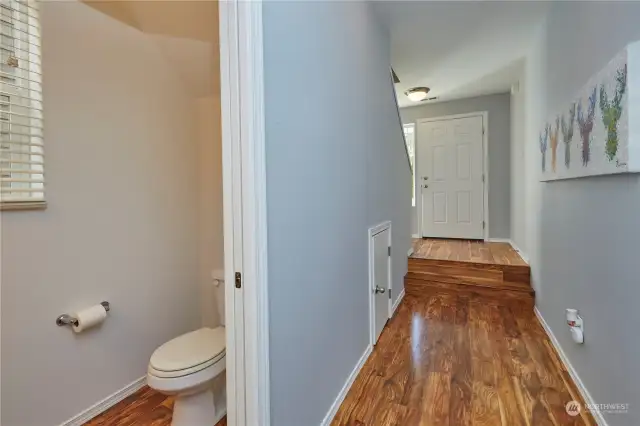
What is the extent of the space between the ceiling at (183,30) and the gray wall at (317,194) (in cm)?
75

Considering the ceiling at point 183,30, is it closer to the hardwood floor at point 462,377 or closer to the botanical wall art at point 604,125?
the botanical wall art at point 604,125

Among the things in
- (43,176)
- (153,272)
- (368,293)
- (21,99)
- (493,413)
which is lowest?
(493,413)

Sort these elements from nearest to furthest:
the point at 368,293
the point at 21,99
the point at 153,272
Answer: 1. the point at 21,99
2. the point at 153,272
3. the point at 368,293

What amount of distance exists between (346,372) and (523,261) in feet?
8.45

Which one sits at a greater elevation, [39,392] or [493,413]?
[39,392]

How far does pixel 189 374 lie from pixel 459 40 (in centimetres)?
339

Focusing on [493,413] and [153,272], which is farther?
[153,272]

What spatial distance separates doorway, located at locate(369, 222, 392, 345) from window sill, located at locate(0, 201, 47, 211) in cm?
181

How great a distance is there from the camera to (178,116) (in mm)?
2109

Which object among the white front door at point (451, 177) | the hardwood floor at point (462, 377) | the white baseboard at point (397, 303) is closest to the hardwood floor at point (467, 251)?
the white front door at point (451, 177)

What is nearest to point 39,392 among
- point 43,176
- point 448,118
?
point 43,176

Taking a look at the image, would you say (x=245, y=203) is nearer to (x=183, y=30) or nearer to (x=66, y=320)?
(x=66, y=320)

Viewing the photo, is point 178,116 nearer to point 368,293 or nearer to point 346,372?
point 368,293

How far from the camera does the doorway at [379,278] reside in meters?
2.26
